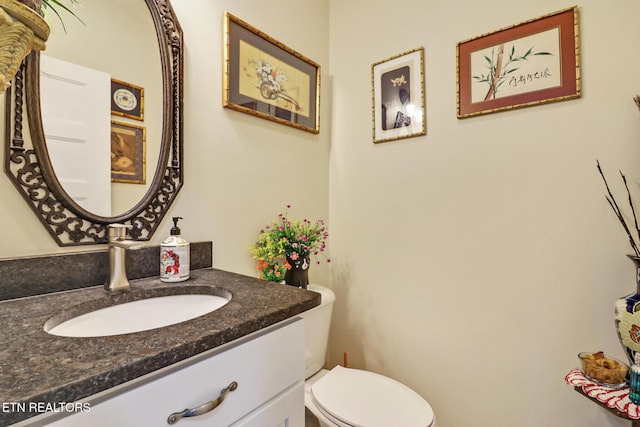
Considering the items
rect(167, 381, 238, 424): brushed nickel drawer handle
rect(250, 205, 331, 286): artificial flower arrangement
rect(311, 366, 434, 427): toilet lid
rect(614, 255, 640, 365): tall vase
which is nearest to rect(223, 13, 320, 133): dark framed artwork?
rect(250, 205, 331, 286): artificial flower arrangement

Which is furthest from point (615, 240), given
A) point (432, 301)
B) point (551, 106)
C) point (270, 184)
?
point (270, 184)

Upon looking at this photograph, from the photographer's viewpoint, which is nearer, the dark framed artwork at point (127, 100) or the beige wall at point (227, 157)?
the dark framed artwork at point (127, 100)

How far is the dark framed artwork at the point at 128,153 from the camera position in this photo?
90 cm

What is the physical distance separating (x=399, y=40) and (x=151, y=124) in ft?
4.00

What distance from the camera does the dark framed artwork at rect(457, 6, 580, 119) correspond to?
1.05m

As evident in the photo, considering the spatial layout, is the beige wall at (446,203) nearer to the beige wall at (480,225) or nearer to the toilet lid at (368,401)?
the beige wall at (480,225)

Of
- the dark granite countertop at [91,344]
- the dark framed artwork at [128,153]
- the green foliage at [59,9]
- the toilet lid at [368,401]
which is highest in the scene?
the green foliage at [59,9]

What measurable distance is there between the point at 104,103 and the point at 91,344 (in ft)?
2.42

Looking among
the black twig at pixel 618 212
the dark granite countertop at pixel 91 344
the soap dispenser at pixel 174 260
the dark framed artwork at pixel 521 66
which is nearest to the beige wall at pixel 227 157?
the soap dispenser at pixel 174 260

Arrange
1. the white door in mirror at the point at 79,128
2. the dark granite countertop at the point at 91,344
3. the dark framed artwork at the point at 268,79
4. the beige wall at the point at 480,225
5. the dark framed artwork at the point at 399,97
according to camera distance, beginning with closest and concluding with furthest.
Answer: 1. the dark granite countertop at the point at 91,344
2. the white door in mirror at the point at 79,128
3. the beige wall at the point at 480,225
4. the dark framed artwork at the point at 268,79
5. the dark framed artwork at the point at 399,97

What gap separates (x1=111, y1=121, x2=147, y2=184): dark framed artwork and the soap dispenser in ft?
0.78

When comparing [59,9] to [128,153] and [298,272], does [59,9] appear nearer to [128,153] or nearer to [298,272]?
[128,153]

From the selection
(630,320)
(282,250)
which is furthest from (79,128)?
(630,320)

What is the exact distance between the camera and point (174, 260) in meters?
0.91
